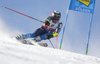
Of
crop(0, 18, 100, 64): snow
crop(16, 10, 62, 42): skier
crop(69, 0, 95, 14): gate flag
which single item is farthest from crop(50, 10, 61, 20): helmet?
crop(0, 18, 100, 64): snow

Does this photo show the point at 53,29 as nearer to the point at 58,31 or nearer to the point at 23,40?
the point at 58,31

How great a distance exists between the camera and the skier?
5.39 m

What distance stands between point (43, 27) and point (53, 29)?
1.25ft

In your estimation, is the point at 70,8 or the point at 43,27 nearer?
the point at 43,27

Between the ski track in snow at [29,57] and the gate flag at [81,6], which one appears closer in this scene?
the ski track in snow at [29,57]

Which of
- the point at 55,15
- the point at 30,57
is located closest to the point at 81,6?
the point at 55,15

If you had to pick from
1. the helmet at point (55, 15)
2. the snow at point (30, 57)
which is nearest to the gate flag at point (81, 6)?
the helmet at point (55, 15)

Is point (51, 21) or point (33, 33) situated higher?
point (51, 21)

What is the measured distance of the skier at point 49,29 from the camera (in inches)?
212

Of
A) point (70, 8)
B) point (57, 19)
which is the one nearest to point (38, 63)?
point (57, 19)

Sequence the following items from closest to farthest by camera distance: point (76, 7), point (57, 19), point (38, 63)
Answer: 1. point (38, 63)
2. point (57, 19)
3. point (76, 7)

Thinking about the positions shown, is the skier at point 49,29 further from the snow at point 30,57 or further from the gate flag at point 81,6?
the snow at point 30,57

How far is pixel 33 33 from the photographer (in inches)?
229

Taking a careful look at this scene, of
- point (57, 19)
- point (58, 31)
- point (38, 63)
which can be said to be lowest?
point (58, 31)
